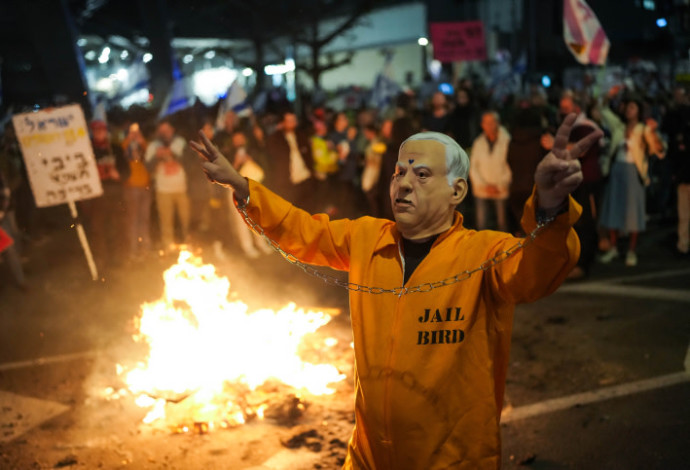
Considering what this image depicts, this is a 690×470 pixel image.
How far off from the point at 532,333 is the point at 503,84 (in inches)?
585

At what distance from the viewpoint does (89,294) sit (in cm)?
823

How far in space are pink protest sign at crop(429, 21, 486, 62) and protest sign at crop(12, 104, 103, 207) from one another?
937 centimetres

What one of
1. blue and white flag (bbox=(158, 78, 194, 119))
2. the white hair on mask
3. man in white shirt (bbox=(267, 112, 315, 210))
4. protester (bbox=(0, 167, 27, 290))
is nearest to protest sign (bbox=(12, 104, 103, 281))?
protester (bbox=(0, 167, 27, 290))

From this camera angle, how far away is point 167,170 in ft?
32.4

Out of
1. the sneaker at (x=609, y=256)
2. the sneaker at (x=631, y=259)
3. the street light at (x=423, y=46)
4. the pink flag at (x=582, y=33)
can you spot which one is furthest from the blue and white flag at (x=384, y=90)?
the street light at (x=423, y=46)

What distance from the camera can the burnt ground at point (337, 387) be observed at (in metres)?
4.22

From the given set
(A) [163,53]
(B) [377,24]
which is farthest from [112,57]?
(A) [163,53]

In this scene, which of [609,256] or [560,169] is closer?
[560,169]

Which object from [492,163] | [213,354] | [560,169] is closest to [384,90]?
[492,163]

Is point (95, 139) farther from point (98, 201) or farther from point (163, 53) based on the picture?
point (163, 53)

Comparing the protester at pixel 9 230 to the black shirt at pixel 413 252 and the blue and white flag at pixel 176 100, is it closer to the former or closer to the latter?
the blue and white flag at pixel 176 100

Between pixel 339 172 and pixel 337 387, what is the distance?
270 inches

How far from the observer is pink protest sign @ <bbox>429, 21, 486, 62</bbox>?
15240 millimetres

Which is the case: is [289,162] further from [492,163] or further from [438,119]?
[492,163]
